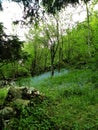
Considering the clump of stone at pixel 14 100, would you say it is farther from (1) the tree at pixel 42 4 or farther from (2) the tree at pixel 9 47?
(1) the tree at pixel 42 4

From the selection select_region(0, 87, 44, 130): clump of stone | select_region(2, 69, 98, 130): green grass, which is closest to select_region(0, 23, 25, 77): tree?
select_region(0, 87, 44, 130): clump of stone

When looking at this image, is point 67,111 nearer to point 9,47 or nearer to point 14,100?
point 14,100

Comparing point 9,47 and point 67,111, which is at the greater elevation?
point 9,47

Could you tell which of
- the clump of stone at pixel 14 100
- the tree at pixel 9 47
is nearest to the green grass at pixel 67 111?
the clump of stone at pixel 14 100

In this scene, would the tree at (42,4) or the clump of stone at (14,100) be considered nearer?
the tree at (42,4)

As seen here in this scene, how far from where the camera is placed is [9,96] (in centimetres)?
1047

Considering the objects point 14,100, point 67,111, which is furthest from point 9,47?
point 67,111

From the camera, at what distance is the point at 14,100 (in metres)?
10.1

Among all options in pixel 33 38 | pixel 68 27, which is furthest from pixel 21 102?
pixel 33 38

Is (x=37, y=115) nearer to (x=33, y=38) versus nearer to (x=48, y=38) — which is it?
(x=48, y=38)

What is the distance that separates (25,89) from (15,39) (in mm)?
2235

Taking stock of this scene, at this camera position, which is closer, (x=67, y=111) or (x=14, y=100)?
(x=67, y=111)

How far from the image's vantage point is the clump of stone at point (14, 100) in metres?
8.73

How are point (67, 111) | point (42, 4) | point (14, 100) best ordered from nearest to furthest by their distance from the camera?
point (42, 4)
point (67, 111)
point (14, 100)
